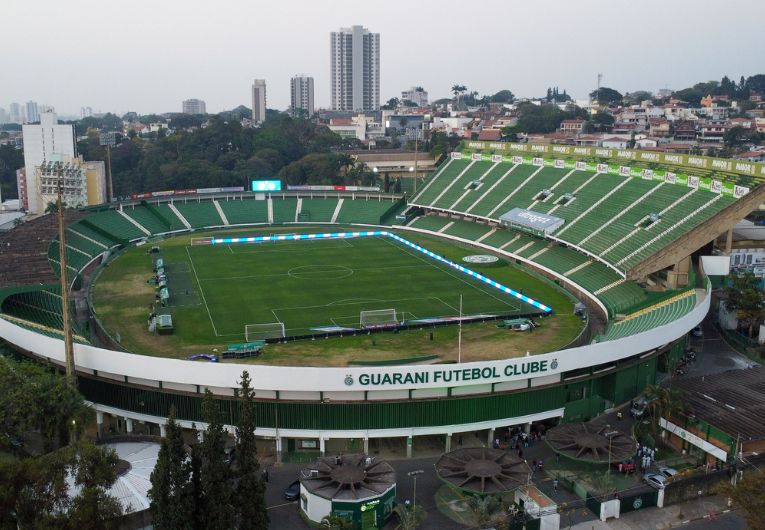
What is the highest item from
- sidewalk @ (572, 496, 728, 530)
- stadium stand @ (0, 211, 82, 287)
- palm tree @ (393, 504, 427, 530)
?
stadium stand @ (0, 211, 82, 287)

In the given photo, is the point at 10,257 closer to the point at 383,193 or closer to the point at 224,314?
the point at 224,314

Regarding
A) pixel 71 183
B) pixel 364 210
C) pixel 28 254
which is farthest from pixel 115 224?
pixel 71 183

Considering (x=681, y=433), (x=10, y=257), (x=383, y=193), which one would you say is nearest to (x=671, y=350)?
(x=681, y=433)

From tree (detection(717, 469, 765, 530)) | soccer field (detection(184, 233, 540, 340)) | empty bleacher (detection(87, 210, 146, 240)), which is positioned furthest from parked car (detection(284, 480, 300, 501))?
empty bleacher (detection(87, 210, 146, 240))

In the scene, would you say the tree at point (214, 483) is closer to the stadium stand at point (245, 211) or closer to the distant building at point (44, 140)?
the stadium stand at point (245, 211)

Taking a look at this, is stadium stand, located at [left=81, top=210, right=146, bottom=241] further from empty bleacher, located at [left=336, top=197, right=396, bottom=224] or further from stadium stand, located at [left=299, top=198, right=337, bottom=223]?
empty bleacher, located at [left=336, top=197, right=396, bottom=224]

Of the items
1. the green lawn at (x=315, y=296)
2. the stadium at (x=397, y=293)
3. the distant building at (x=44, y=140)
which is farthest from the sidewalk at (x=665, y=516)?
the distant building at (x=44, y=140)
